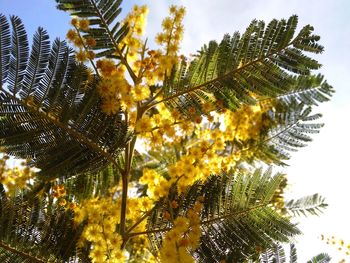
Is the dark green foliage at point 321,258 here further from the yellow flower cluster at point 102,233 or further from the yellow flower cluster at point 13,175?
the yellow flower cluster at point 13,175

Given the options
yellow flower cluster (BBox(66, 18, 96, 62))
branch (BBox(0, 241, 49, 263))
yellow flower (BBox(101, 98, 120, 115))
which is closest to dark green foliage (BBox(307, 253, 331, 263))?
yellow flower (BBox(101, 98, 120, 115))

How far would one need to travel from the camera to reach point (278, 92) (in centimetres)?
334

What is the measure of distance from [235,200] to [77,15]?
205 centimetres

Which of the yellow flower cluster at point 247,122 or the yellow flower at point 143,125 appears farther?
the yellow flower cluster at point 247,122

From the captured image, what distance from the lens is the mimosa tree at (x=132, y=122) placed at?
2.89m

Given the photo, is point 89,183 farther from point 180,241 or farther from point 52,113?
point 180,241

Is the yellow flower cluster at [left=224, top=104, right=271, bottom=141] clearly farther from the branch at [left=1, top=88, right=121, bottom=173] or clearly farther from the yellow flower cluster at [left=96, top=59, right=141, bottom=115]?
the branch at [left=1, top=88, right=121, bottom=173]

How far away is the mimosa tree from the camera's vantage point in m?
2.89

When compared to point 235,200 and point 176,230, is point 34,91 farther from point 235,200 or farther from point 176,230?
point 235,200

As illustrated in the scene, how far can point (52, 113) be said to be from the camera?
9.68ft

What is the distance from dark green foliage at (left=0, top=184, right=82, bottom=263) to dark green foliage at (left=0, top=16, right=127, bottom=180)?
0.32 meters

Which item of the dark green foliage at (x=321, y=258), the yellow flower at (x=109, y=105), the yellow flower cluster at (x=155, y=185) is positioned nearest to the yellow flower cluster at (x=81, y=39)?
the yellow flower at (x=109, y=105)

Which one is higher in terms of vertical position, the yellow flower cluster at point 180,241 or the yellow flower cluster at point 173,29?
the yellow flower cluster at point 173,29

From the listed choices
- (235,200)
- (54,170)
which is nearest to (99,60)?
(54,170)
